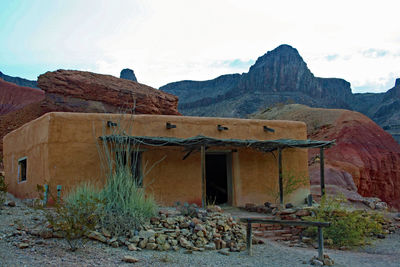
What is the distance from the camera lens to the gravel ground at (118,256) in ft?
20.5

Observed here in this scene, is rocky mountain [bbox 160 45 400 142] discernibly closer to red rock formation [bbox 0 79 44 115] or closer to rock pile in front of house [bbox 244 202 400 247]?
red rock formation [bbox 0 79 44 115]

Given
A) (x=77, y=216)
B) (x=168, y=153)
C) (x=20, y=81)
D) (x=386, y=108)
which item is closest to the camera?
(x=77, y=216)

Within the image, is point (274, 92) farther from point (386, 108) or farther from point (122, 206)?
point (122, 206)

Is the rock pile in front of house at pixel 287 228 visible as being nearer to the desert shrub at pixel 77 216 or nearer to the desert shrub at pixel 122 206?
the desert shrub at pixel 122 206

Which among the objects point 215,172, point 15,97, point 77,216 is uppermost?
point 15,97

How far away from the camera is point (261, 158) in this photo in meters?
13.4

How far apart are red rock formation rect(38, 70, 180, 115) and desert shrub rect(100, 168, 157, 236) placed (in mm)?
12705

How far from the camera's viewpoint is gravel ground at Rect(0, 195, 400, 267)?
6262 millimetres

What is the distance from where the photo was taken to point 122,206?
812cm

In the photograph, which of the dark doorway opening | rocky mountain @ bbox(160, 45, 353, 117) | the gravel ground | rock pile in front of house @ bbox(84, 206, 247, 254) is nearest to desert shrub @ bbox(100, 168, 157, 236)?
rock pile in front of house @ bbox(84, 206, 247, 254)

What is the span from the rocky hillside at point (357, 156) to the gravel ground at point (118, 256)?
11.2 metres

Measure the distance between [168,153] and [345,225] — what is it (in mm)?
5194

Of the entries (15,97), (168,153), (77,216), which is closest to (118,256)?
(77,216)

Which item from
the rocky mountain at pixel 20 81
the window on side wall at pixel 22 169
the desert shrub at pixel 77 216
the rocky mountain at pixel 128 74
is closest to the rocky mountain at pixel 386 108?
the window on side wall at pixel 22 169
